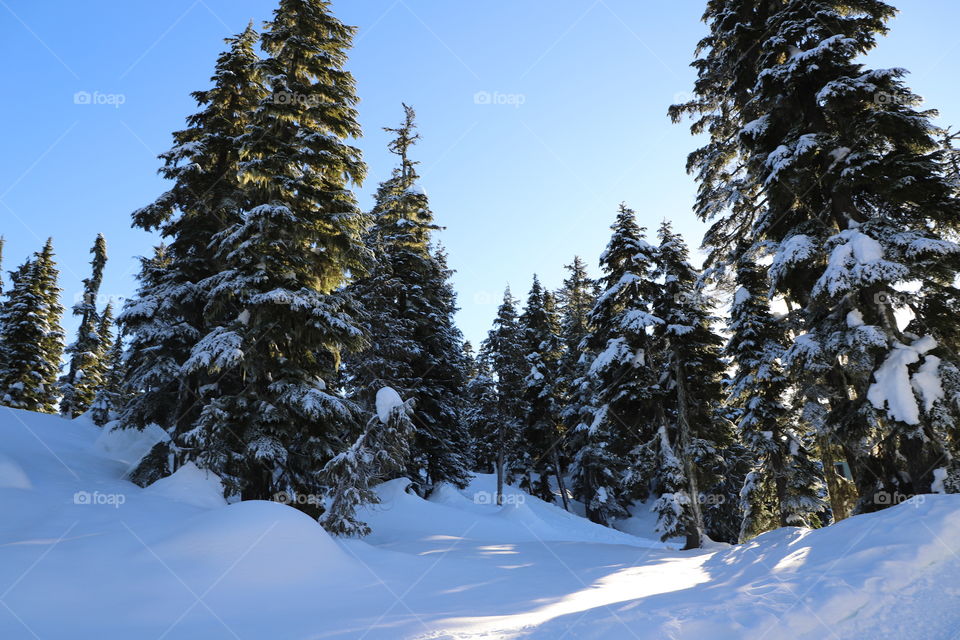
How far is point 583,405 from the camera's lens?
33.3 m

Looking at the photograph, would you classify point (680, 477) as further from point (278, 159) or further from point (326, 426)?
point (278, 159)

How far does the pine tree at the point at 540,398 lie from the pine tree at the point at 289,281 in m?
→ 22.6

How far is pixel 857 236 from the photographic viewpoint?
966 centimetres

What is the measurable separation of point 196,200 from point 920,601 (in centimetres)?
2043

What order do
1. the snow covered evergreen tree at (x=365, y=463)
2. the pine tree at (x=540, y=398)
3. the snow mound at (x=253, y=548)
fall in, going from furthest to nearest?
the pine tree at (x=540, y=398) → the snow covered evergreen tree at (x=365, y=463) → the snow mound at (x=253, y=548)

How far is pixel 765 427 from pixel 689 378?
3111 millimetres

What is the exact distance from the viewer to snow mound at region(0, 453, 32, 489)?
10.7m

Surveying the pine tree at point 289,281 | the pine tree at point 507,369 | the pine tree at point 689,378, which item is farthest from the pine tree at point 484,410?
the pine tree at point 289,281

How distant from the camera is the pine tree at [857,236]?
29.7 feet

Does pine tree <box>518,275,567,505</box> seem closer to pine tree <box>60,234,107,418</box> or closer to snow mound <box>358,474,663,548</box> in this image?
snow mound <box>358,474,663,548</box>

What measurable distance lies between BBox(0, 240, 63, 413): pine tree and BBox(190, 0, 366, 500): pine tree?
30.6 meters

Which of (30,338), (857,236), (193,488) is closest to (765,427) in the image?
(857,236)

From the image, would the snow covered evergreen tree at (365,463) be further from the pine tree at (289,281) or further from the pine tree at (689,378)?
the pine tree at (689,378)

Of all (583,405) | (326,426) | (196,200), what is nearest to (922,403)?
(326,426)
